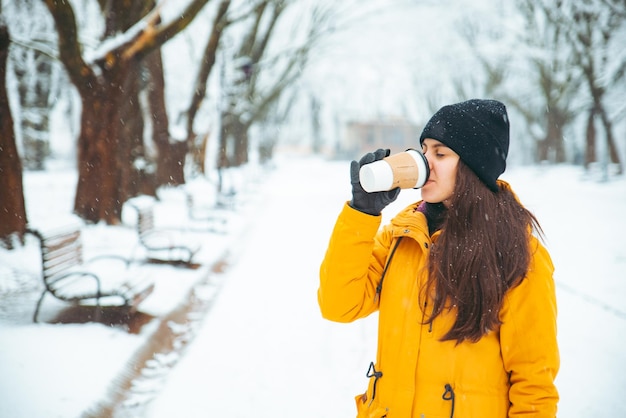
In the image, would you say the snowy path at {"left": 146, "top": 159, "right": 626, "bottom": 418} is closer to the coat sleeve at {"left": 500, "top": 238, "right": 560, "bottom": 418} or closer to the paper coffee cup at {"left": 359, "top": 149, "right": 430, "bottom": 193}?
the coat sleeve at {"left": 500, "top": 238, "right": 560, "bottom": 418}

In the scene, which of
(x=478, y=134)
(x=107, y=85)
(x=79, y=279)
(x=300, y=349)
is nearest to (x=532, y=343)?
(x=478, y=134)

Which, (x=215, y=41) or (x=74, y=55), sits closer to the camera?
(x=74, y=55)

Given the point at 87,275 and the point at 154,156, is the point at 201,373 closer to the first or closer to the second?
the point at 87,275

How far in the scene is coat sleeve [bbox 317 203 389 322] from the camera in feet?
5.24

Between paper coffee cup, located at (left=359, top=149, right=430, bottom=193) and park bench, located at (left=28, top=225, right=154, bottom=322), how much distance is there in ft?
11.8

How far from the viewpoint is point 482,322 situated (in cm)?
149

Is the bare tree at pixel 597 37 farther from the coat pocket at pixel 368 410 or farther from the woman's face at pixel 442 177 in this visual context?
the coat pocket at pixel 368 410

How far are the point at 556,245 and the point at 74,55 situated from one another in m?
9.62

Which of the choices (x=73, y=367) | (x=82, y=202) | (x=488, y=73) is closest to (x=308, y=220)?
(x=82, y=202)

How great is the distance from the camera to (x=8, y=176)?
6.39 meters

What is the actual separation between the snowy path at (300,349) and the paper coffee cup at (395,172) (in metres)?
2.36

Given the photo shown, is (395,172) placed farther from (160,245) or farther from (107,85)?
(107,85)

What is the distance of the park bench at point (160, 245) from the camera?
6781 mm

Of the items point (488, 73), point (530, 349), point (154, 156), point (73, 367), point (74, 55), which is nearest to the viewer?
point (530, 349)
